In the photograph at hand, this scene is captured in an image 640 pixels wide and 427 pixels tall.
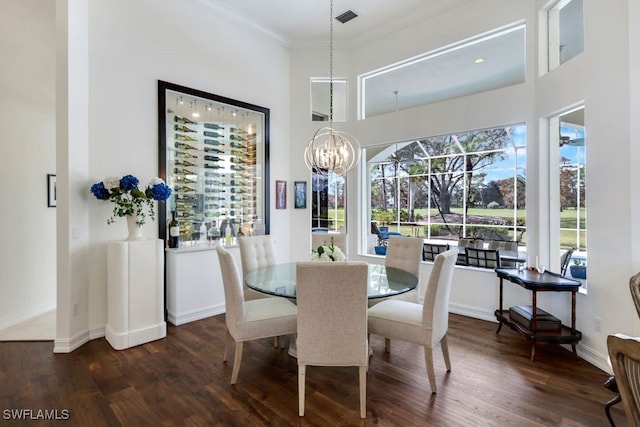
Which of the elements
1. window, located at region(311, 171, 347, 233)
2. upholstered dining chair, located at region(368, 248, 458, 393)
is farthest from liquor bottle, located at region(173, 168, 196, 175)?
upholstered dining chair, located at region(368, 248, 458, 393)

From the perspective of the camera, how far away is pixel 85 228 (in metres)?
3.26

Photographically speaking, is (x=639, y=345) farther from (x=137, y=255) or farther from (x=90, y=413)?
(x=137, y=255)

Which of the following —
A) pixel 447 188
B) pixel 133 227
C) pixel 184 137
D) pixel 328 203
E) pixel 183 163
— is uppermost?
pixel 184 137

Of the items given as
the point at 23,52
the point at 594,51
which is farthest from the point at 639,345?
the point at 23,52

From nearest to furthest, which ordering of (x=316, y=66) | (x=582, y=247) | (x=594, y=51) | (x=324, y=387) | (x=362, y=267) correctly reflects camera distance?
(x=362, y=267) < (x=324, y=387) < (x=594, y=51) < (x=582, y=247) < (x=316, y=66)

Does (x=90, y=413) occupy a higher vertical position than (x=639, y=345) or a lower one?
lower

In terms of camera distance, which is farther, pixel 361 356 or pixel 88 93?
pixel 88 93

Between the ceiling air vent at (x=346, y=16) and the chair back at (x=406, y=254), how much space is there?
3265 mm

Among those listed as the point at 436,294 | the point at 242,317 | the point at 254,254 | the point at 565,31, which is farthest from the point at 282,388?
the point at 565,31

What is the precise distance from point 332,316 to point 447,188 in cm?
403

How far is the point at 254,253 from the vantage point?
360cm

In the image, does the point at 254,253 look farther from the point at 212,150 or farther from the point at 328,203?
the point at 328,203

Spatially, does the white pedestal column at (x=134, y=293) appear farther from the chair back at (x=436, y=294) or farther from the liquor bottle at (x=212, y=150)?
the chair back at (x=436, y=294)

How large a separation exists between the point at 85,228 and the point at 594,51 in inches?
205
